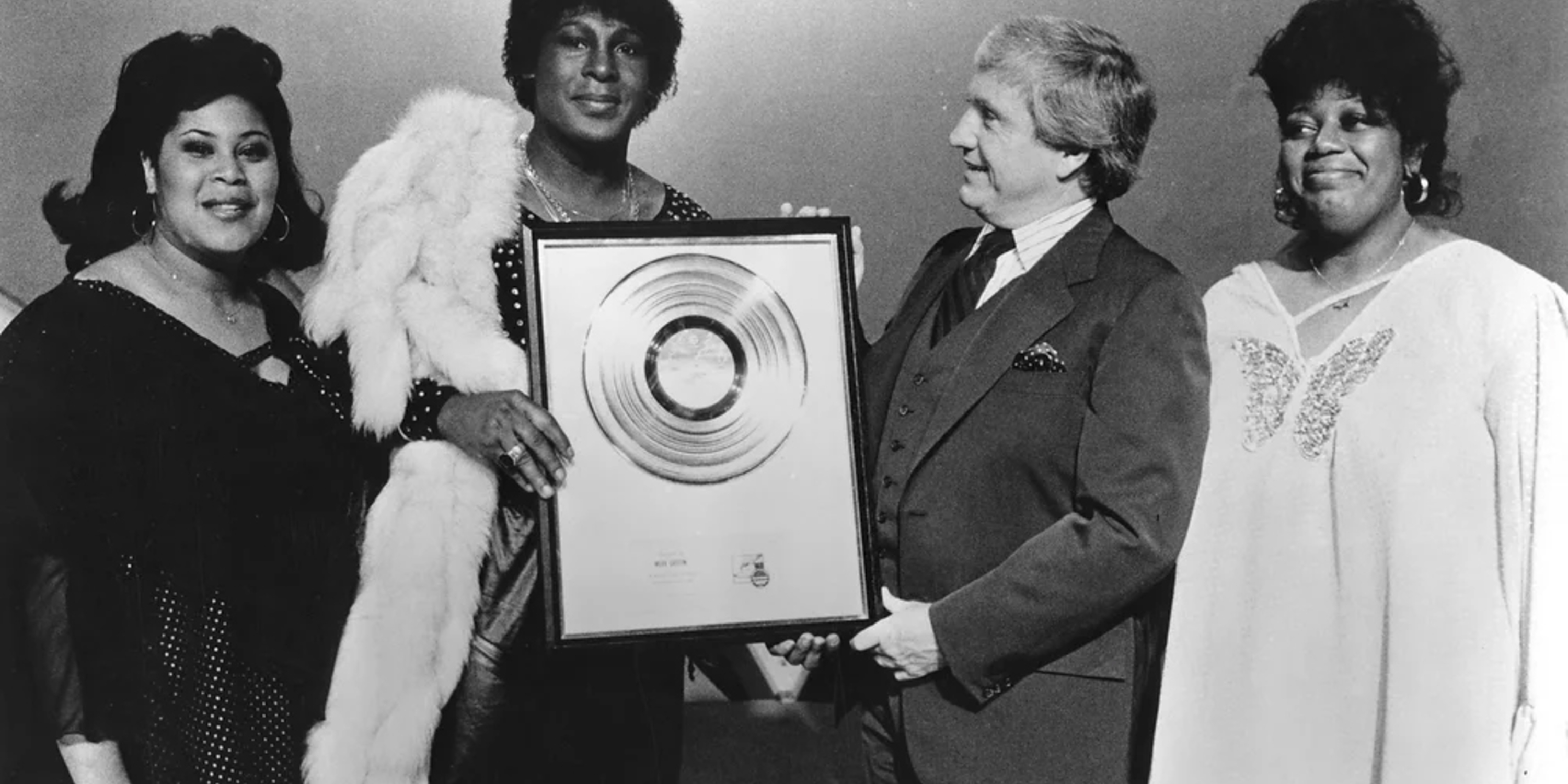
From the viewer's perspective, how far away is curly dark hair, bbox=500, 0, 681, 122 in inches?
75.0

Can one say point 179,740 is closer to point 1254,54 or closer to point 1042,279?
point 1042,279

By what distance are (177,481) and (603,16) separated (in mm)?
851

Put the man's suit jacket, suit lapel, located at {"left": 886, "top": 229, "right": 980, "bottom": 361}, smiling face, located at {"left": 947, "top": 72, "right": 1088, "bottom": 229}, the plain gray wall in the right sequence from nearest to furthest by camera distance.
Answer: the man's suit jacket
smiling face, located at {"left": 947, "top": 72, "right": 1088, "bottom": 229}
suit lapel, located at {"left": 886, "top": 229, "right": 980, "bottom": 361}
the plain gray wall

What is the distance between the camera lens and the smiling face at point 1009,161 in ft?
5.64

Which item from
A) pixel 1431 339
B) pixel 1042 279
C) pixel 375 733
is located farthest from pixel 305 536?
pixel 1431 339

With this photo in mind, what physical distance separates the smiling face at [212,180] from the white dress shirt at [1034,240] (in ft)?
3.32

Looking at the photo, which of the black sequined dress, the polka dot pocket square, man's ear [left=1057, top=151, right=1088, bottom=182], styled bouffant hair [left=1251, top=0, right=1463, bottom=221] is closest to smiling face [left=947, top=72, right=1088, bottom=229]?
man's ear [left=1057, top=151, right=1088, bottom=182]

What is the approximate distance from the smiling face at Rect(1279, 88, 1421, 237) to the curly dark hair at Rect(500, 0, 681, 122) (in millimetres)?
896

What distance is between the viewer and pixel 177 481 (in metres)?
1.85

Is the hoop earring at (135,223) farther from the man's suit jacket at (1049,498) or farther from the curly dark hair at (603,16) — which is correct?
the man's suit jacket at (1049,498)

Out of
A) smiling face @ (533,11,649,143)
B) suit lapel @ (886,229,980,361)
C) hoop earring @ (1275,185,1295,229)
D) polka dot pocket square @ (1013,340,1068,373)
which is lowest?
A: polka dot pocket square @ (1013,340,1068,373)

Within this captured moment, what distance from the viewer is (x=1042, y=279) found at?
1.70 meters

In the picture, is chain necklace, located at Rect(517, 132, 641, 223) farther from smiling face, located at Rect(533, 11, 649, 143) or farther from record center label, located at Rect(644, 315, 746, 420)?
record center label, located at Rect(644, 315, 746, 420)

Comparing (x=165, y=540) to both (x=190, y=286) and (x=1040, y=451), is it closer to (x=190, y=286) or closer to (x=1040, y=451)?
(x=190, y=286)
